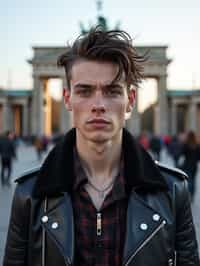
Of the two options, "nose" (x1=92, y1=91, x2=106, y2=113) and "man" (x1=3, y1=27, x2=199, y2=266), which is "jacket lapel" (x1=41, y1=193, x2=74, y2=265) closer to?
"man" (x1=3, y1=27, x2=199, y2=266)

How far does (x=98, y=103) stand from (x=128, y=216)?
1.61 ft

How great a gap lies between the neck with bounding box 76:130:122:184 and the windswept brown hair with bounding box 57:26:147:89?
277mm

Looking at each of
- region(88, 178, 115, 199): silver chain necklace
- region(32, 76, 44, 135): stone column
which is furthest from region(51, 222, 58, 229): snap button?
region(32, 76, 44, 135): stone column

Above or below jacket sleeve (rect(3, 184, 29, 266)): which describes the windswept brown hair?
above

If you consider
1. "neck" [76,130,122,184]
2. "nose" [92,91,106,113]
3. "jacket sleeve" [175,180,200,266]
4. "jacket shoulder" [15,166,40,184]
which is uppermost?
"nose" [92,91,106,113]

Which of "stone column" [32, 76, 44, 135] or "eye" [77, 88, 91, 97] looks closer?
"eye" [77, 88, 91, 97]

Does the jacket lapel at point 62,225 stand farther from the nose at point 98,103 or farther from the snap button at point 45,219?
the nose at point 98,103

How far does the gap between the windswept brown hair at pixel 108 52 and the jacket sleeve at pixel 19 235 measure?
0.57 m

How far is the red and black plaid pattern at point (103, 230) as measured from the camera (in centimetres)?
165

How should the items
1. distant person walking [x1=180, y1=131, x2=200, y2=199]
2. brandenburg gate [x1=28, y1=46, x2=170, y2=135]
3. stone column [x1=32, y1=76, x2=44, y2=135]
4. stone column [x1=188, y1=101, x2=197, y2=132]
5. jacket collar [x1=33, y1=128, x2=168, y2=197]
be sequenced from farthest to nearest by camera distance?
stone column [x1=188, y1=101, x2=197, y2=132] → stone column [x1=32, y1=76, x2=44, y2=135] → brandenburg gate [x1=28, y1=46, x2=170, y2=135] → distant person walking [x1=180, y1=131, x2=200, y2=199] → jacket collar [x1=33, y1=128, x2=168, y2=197]

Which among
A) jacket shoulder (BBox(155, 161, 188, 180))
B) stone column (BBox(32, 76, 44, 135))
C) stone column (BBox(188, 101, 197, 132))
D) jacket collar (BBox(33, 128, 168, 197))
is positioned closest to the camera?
jacket collar (BBox(33, 128, 168, 197))

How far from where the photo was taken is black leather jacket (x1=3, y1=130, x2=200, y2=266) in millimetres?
1619

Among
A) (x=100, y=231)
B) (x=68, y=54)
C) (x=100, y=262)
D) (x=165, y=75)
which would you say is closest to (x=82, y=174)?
(x=100, y=231)

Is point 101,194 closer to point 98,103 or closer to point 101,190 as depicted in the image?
point 101,190
